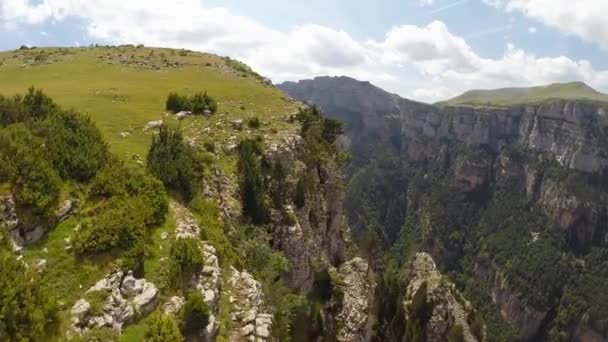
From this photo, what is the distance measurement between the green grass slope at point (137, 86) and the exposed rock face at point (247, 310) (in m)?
11.2

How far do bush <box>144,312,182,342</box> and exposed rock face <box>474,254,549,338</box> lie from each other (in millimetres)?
168117

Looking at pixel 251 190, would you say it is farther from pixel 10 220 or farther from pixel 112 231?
pixel 10 220

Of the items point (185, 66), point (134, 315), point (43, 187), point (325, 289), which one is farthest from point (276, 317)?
point (185, 66)

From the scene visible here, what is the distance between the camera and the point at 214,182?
29.7 meters

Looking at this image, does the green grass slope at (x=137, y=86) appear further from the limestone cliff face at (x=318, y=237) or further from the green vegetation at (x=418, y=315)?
the green vegetation at (x=418, y=315)

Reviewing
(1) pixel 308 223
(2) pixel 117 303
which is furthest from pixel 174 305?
(1) pixel 308 223

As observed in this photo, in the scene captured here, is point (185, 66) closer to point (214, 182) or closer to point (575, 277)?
point (214, 182)

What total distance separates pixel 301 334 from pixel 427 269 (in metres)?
38.2

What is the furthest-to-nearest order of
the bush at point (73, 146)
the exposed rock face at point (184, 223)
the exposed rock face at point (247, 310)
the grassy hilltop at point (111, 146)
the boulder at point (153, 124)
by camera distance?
the boulder at point (153, 124), the exposed rock face at point (184, 223), the bush at point (73, 146), the exposed rock face at point (247, 310), the grassy hilltop at point (111, 146)

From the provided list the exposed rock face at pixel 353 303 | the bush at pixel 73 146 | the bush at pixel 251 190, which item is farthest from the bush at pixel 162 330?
the exposed rock face at pixel 353 303

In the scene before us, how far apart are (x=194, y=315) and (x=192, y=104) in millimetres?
27909

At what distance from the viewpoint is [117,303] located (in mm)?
15781

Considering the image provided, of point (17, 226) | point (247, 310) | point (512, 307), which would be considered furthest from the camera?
point (512, 307)

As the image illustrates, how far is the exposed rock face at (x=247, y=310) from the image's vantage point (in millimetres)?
17944
